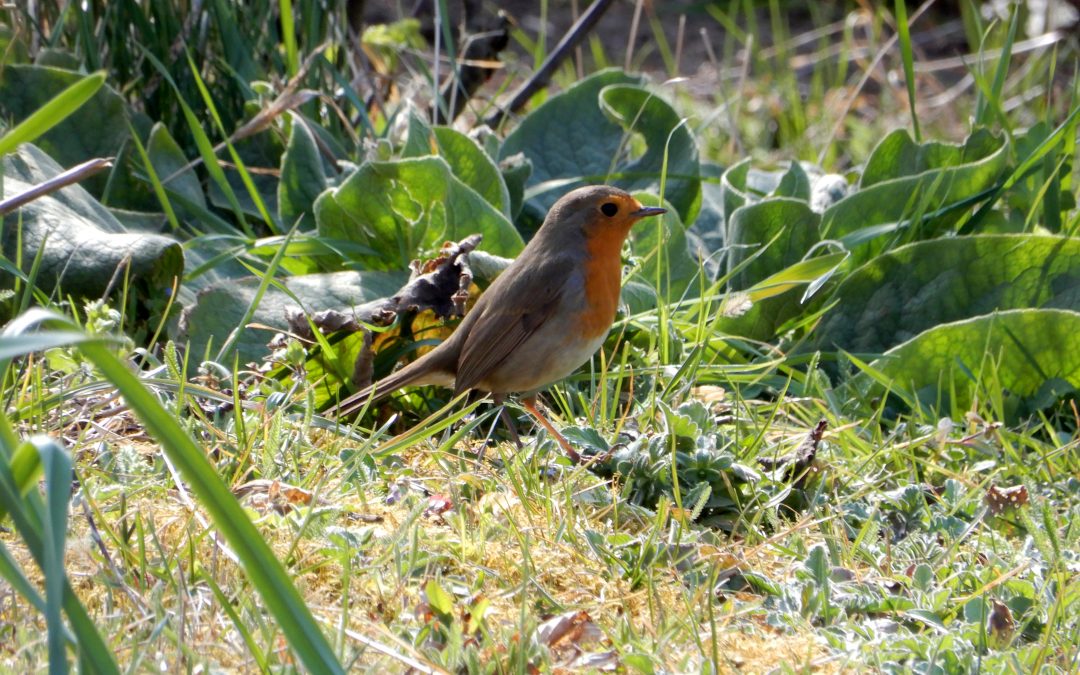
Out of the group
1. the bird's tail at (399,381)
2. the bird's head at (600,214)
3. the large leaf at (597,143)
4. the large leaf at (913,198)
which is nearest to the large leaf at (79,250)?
the bird's tail at (399,381)

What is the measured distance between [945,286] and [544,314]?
1252 millimetres

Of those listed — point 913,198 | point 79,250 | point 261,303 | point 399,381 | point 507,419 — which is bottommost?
point 507,419

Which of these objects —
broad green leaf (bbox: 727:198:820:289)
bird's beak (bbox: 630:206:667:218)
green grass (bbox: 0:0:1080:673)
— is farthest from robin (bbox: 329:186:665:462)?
broad green leaf (bbox: 727:198:820:289)

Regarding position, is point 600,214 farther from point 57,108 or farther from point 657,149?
point 57,108

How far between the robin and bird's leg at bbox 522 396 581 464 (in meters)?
0.01

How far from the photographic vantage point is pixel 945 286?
3.86 metres

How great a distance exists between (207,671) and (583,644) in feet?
2.19

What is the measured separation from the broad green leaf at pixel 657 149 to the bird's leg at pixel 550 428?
114 centimetres

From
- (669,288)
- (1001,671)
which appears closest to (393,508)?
(1001,671)

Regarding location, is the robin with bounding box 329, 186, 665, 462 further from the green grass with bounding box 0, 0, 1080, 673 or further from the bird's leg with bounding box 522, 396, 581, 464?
the green grass with bounding box 0, 0, 1080, 673

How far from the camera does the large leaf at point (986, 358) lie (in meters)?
3.59

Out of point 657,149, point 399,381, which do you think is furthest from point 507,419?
point 657,149

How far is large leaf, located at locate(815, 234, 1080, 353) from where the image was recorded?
3.79 meters

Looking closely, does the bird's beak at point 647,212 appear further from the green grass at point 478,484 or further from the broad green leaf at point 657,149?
the broad green leaf at point 657,149
